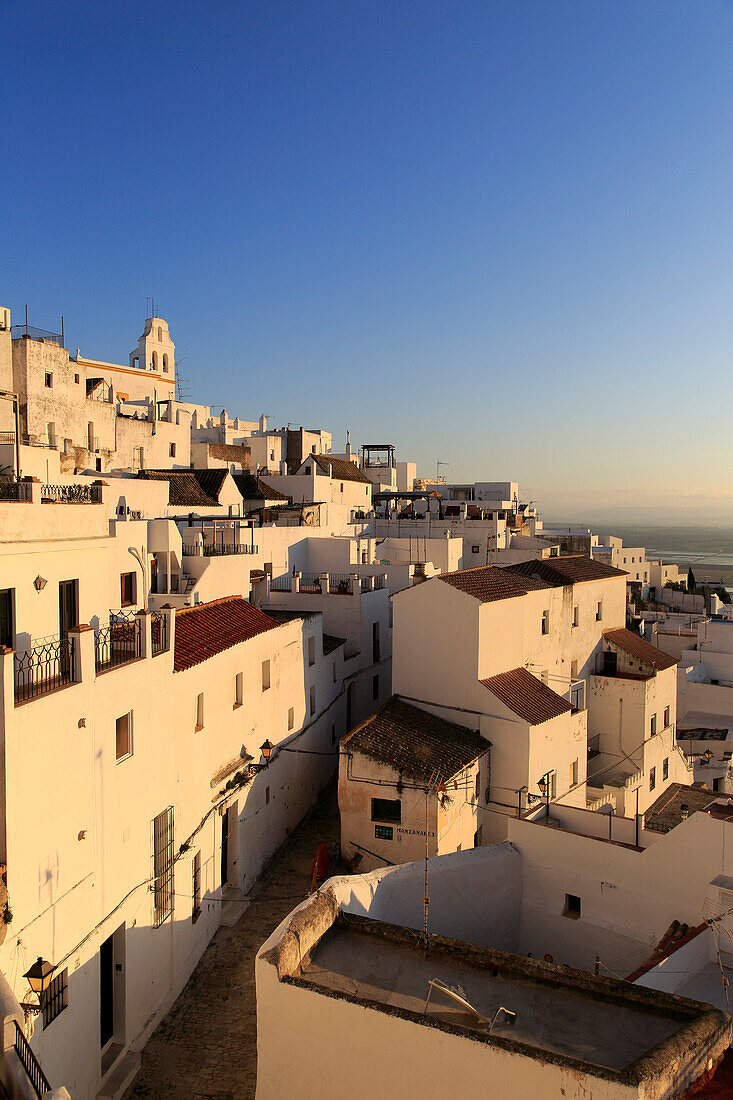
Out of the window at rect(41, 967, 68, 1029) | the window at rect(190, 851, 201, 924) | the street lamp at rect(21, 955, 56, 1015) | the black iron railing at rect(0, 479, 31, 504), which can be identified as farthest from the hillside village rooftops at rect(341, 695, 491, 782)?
the black iron railing at rect(0, 479, 31, 504)

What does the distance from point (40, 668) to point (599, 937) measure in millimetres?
11152

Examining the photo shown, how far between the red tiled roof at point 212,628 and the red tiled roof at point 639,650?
14.3m

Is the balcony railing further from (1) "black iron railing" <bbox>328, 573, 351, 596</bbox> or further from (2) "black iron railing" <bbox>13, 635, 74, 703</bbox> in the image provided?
(2) "black iron railing" <bbox>13, 635, 74, 703</bbox>

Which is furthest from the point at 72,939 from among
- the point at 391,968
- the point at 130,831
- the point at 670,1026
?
the point at 670,1026

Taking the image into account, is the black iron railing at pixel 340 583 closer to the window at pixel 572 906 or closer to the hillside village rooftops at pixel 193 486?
the hillside village rooftops at pixel 193 486

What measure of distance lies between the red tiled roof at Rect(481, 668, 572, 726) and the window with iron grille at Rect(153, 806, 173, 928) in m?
9.37

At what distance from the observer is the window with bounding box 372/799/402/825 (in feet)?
56.7

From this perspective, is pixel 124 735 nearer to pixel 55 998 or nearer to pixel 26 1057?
pixel 55 998

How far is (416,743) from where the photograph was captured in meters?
Result: 18.4

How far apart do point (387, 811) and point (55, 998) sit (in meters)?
9.02

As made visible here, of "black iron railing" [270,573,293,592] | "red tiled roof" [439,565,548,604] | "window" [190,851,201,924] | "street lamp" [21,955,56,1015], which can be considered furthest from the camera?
"black iron railing" [270,573,293,592]

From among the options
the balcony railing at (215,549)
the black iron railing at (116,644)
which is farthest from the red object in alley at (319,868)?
the balcony railing at (215,549)

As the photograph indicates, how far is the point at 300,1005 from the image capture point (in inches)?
344

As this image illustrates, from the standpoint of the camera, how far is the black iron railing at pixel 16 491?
10988 mm
